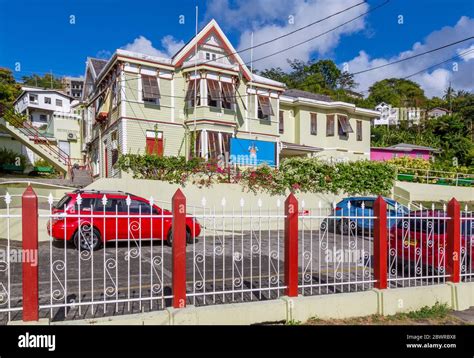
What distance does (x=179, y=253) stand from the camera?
203 inches

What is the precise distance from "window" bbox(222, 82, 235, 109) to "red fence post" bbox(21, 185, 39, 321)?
1933 cm

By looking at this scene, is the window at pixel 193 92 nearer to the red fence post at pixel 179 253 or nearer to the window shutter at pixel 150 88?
the window shutter at pixel 150 88

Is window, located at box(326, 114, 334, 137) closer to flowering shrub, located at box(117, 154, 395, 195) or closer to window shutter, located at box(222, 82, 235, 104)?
flowering shrub, located at box(117, 154, 395, 195)

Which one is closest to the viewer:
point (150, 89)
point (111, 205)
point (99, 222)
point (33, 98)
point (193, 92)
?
point (99, 222)

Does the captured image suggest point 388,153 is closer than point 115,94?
No

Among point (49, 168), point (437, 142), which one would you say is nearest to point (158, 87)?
point (49, 168)

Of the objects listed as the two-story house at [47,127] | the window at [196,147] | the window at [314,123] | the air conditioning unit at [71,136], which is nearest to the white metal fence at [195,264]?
the window at [196,147]

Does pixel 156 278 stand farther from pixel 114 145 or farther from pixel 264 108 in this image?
pixel 264 108

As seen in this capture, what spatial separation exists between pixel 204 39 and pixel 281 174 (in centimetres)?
1090

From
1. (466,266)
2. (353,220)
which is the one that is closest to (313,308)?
(353,220)

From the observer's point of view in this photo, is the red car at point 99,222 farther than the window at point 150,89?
No

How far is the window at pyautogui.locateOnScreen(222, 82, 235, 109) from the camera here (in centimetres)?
2311

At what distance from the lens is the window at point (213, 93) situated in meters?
22.4

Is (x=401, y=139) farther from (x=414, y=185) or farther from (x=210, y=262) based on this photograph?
(x=210, y=262)
